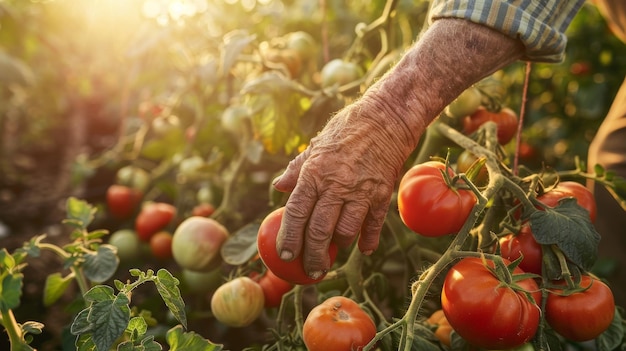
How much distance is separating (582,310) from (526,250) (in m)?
0.13

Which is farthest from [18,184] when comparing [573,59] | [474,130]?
[573,59]

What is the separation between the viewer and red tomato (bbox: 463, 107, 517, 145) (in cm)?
127

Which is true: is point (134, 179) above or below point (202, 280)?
above

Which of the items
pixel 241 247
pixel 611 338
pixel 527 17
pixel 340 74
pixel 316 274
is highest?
pixel 527 17

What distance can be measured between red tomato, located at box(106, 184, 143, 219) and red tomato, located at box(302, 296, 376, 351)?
4.37 feet

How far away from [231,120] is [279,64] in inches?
9.5

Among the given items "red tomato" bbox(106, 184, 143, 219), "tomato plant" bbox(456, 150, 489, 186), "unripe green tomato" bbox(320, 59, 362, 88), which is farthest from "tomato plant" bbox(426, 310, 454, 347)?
"red tomato" bbox(106, 184, 143, 219)

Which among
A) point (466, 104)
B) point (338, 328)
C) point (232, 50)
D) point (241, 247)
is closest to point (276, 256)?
point (338, 328)

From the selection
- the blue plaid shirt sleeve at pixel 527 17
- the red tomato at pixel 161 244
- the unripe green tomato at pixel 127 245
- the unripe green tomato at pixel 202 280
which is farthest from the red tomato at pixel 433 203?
the unripe green tomato at pixel 127 245

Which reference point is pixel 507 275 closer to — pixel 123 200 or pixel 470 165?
pixel 470 165

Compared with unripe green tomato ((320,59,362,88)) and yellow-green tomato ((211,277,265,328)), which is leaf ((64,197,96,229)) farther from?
unripe green tomato ((320,59,362,88))

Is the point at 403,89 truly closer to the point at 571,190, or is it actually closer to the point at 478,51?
the point at 478,51

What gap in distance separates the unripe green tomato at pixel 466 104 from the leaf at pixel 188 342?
2.47 feet

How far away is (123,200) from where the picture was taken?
80.3 inches
